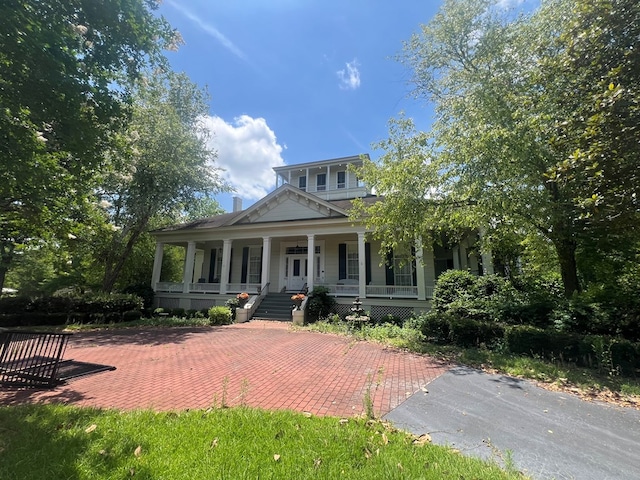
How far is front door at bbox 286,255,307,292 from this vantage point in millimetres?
18641

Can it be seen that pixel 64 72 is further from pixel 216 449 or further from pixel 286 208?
pixel 286 208

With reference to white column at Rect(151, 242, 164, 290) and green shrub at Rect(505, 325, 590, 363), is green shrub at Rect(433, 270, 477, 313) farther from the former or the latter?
white column at Rect(151, 242, 164, 290)

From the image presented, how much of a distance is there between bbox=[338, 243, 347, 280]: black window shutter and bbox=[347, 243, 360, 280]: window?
180mm

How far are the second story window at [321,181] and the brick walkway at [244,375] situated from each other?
15395 millimetres

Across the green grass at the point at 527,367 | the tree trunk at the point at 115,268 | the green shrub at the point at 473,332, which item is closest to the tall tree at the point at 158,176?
the tree trunk at the point at 115,268

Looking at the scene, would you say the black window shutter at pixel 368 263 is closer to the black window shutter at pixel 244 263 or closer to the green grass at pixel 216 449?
the black window shutter at pixel 244 263

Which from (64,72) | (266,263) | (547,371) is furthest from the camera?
(266,263)

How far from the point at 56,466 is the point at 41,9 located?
690 centimetres

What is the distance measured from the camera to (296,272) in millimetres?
18984

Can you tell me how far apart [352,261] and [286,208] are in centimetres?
493

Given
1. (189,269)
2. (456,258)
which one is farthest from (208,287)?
(456,258)

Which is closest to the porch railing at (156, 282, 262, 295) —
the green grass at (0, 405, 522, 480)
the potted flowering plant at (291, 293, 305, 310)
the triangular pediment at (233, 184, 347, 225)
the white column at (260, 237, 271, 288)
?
the white column at (260, 237, 271, 288)

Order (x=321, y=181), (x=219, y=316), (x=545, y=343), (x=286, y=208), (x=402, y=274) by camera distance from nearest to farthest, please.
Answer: (x=545, y=343) → (x=219, y=316) → (x=402, y=274) → (x=286, y=208) → (x=321, y=181)

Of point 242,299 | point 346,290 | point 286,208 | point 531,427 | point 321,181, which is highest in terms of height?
point 321,181
